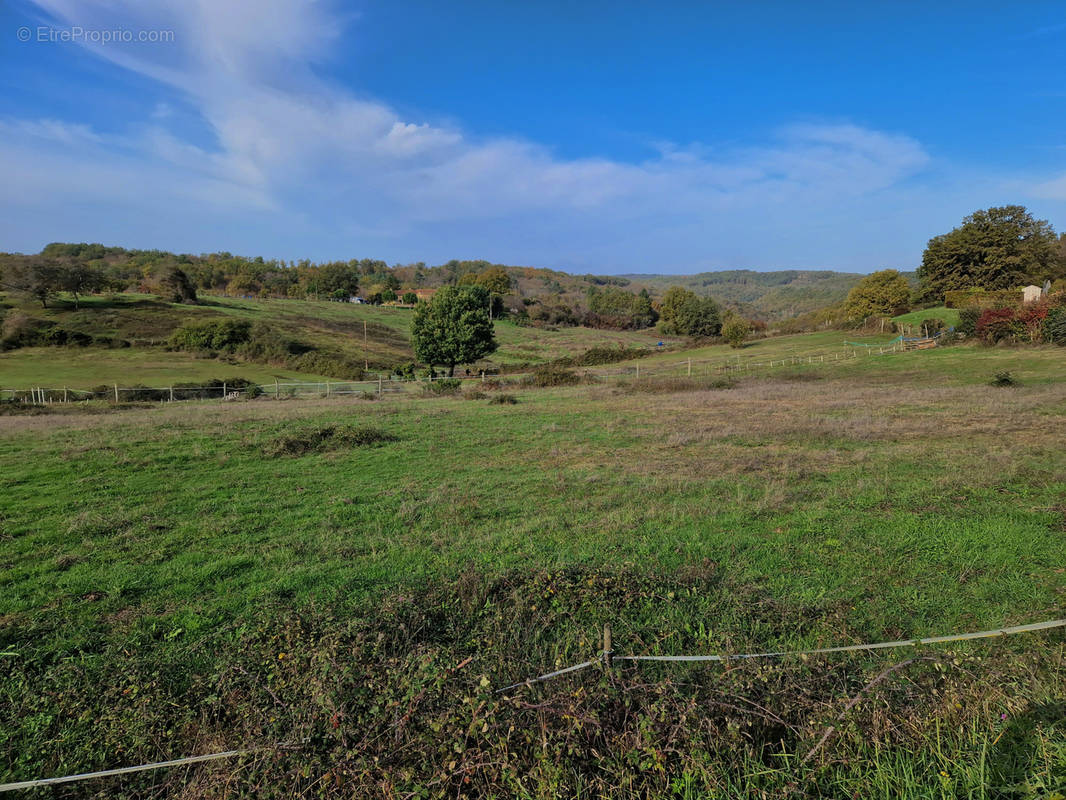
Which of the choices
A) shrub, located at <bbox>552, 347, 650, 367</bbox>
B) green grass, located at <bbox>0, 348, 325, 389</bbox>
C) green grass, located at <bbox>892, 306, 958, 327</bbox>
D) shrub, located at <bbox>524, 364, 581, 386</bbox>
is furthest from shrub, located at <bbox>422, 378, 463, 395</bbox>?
green grass, located at <bbox>892, 306, 958, 327</bbox>

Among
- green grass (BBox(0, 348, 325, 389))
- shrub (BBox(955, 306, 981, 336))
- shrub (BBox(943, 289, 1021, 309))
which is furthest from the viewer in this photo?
shrub (BBox(943, 289, 1021, 309))

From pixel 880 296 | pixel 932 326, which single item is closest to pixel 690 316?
pixel 880 296

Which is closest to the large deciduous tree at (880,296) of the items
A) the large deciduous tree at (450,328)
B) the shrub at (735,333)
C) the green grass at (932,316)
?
the green grass at (932,316)

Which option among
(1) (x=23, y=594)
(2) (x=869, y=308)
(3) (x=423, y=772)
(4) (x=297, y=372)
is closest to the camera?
(3) (x=423, y=772)

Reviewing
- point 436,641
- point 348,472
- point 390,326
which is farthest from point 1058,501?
point 390,326

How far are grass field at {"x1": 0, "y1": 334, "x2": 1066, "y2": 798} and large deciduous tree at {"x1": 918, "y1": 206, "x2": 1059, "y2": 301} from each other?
55400mm

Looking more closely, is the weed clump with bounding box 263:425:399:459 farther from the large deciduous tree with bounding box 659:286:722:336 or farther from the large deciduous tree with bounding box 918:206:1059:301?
the large deciduous tree with bounding box 659:286:722:336

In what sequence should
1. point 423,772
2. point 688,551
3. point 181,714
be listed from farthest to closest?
point 688,551, point 181,714, point 423,772

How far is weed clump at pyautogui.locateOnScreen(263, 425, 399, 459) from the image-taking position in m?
13.2

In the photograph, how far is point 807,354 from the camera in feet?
159

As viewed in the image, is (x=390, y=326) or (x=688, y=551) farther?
(x=390, y=326)

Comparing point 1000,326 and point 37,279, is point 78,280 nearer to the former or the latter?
point 37,279

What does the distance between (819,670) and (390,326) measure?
93.8 meters

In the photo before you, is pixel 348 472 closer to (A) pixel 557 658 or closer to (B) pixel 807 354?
(A) pixel 557 658
